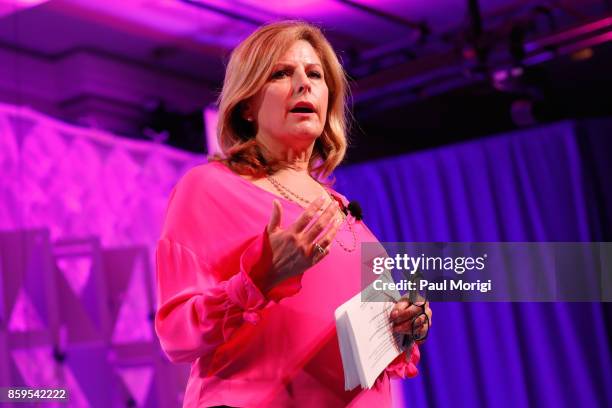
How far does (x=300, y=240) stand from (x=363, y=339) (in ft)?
0.70

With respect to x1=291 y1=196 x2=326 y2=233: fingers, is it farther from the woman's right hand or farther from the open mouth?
the open mouth

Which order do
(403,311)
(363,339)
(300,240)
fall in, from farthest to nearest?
(403,311)
(363,339)
(300,240)

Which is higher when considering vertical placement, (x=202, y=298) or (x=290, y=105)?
(x=290, y=105)

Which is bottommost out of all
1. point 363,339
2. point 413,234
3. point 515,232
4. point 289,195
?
point 363,339

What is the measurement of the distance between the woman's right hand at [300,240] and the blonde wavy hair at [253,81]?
31cm

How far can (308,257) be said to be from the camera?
1.15 metres

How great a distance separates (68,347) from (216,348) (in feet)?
9.61

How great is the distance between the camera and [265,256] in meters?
1.16

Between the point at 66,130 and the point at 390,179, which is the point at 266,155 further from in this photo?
the point at 390,179

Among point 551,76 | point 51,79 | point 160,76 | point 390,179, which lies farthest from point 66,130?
point 551,76

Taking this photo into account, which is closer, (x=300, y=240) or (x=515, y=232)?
(x=300, y=240)

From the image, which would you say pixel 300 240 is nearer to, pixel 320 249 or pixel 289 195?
A: pixel 320 249

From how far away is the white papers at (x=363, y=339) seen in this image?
1235 millimetres

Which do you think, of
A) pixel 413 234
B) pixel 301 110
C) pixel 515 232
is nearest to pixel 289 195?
pixel 301 110
